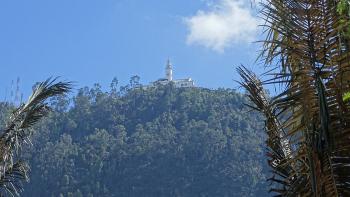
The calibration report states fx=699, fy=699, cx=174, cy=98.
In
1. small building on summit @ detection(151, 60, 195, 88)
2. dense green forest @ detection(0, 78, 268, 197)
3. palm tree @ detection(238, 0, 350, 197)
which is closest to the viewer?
palm tree @ detection(238, 0, 350, 197)

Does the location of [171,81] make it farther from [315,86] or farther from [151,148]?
[315,86]

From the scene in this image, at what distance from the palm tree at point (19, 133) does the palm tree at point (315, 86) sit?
4529 mm

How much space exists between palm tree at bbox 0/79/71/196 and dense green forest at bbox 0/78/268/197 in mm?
82959

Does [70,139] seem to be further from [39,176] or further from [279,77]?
[279,77]

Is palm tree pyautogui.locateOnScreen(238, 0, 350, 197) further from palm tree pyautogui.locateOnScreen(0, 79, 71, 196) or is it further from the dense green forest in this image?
the dense green forest

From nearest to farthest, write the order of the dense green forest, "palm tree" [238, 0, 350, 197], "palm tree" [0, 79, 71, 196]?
1. "palm tree" [238, 0, 350, 197]
2. "palm tree" [0, 79, 71, 196]
3. the dense green forest

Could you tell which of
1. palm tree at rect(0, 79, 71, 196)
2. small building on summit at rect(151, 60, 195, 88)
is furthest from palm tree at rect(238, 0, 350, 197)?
small building on summit at rect(151, 60, 195, 88)

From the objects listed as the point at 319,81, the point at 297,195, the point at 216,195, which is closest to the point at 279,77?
the point at 319,81

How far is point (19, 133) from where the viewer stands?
7.29m

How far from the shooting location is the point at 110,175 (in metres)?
105

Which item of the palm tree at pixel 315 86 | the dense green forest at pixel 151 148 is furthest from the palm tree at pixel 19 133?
the dense green forest at pixel 151 148

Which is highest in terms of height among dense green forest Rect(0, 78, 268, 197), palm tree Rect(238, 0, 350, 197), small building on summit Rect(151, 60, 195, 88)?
small building on summit Rect(151, 60, 195, 88)

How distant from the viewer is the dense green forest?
9769cm

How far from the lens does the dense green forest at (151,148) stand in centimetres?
9769
